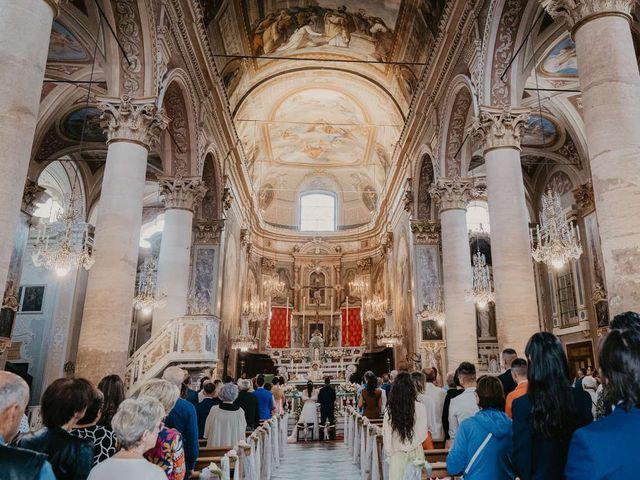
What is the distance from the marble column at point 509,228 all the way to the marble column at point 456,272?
387cm

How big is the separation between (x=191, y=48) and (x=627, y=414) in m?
13.2

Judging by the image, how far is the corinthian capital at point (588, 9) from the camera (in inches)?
244

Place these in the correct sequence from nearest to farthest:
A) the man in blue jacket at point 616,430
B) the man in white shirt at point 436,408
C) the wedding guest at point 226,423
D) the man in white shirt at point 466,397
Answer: the man in blue jacket at point 616,430 → the man in white shirt at point 466,397 → the wedding guest at point 226,423 → the man in white shirt at point 436,408

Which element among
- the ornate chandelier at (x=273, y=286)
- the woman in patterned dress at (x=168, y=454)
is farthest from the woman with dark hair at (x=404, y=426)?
the ornate chandelier at (x=273, y=286)

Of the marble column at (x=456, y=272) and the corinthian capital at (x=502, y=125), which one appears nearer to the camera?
the corinthian capital at (x=502, y=125)

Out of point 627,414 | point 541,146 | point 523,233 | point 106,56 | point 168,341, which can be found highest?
point 541,146

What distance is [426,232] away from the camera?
16.8 meters

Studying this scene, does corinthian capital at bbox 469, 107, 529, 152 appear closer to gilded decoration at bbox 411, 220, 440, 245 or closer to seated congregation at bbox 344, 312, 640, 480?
gilded decoration at bbox 411, 220, 440, 245

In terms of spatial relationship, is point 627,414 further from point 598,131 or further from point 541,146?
point 541,146

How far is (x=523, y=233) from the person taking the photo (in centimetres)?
926

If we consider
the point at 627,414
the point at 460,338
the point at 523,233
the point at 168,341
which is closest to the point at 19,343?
the point at 168,341

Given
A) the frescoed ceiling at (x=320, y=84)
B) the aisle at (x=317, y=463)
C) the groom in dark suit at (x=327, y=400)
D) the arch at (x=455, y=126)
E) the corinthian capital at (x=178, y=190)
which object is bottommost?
the aisle at (x=317, y=463)

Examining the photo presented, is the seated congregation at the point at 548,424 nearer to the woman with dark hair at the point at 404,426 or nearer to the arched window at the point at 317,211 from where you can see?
the woman with dark hair at the point at 404,426

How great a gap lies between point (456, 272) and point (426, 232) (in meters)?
3.37
